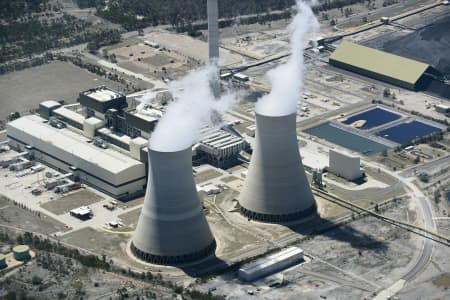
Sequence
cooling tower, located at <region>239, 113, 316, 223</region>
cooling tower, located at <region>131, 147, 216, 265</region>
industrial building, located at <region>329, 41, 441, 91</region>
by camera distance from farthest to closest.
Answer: industrial building, located at <region>329, 41, 441, 91</region>, cooling tower, located at <region>239, 113, 316, 223</region>, cooling tower, located at <region>131, 147, 216, 265</region>

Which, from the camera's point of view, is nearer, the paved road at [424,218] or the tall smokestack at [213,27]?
the paved road at [424,218]

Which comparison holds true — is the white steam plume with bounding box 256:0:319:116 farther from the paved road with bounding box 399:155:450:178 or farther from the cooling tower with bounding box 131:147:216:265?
the paved road with bounding box 399:155:450:178

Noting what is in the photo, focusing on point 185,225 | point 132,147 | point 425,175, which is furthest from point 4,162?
point 425,175

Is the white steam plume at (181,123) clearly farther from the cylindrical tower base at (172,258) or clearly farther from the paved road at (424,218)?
the paved road at (424,218)

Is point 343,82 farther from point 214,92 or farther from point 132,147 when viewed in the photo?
point 132,147

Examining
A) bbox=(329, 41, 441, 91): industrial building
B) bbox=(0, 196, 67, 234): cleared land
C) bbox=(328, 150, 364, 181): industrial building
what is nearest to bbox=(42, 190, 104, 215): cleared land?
bbox=(0, 196, 67, 234): cleared land

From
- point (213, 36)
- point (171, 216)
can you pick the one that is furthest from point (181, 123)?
point (213, 36)

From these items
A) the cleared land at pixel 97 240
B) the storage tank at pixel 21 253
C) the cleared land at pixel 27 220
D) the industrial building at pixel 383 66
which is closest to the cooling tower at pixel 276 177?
the cleared land at pixel 97 240
